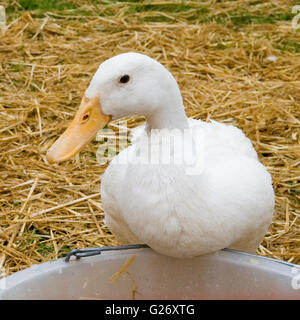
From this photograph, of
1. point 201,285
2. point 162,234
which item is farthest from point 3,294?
point 201,285

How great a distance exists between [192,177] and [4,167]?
1.62 m

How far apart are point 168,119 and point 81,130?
10.6 inches

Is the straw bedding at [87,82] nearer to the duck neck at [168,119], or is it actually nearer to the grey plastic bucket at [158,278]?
the grey plastic bucket at [158,278]

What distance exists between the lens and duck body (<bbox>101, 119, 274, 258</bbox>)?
1.91 metres

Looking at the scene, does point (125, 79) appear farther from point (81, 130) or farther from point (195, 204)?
point (195, 204)

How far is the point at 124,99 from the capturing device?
1871 millimetres

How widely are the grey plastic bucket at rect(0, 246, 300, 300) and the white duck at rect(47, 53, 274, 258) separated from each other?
0.10 m

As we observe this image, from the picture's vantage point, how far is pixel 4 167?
327cm

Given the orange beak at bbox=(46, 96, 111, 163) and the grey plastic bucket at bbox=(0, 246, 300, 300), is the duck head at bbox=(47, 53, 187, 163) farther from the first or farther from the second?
the grey plastic bucket at bbox=(0, 246, 300, 300)

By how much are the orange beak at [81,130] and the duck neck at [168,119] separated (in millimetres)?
139

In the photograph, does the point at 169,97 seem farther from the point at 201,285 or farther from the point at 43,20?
the point at 43,20

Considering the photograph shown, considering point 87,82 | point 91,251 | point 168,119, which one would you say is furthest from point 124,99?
point 87,82

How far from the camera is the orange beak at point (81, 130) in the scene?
Answer: 6.20ft

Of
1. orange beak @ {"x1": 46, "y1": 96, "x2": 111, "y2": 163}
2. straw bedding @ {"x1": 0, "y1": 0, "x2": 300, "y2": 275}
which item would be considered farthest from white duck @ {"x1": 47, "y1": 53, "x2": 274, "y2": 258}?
straw bedding @ {"x1": 0, "y1": 0, "x2": 300, "y2": 275}
